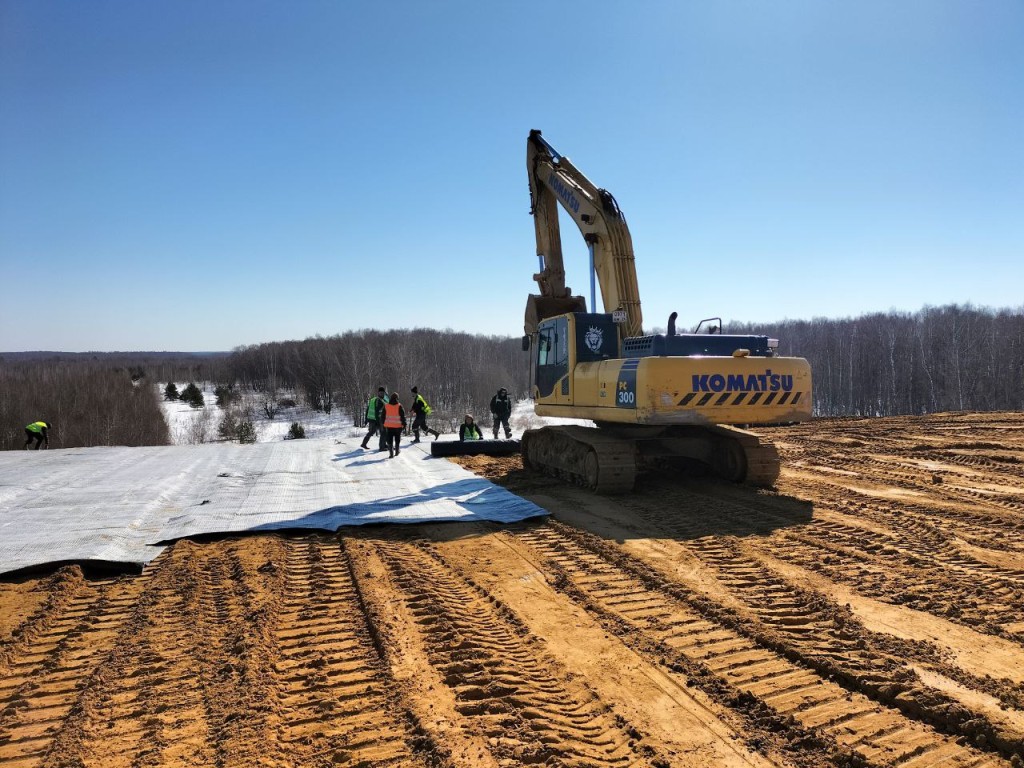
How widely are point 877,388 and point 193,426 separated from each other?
47.9 m

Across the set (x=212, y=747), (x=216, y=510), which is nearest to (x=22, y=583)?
(x=216, y=510)

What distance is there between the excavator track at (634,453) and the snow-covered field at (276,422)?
63.1ft

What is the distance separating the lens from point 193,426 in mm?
38594

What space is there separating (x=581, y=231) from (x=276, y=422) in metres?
42.7

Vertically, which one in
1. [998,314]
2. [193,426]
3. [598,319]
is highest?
[998,314]

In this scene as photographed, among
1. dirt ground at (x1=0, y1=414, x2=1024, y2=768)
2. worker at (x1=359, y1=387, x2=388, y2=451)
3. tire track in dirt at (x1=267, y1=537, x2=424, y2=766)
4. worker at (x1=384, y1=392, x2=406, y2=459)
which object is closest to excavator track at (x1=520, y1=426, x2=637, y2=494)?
dirt ground at (x1=0, y1=414, x2=1024, y2=768)

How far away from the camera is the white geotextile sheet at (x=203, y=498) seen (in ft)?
21.4

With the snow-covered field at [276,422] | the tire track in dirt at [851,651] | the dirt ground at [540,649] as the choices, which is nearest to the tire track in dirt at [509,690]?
the dirt ground at [540,649]

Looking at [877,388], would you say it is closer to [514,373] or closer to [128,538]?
[514,373]

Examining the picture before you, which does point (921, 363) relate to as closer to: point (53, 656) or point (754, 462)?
point (754, 462)

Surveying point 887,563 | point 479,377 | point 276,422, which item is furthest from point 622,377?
point 479,377

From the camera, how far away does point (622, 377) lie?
335 inches

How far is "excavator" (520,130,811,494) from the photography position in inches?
323

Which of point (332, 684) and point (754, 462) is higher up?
point (754, 462)
